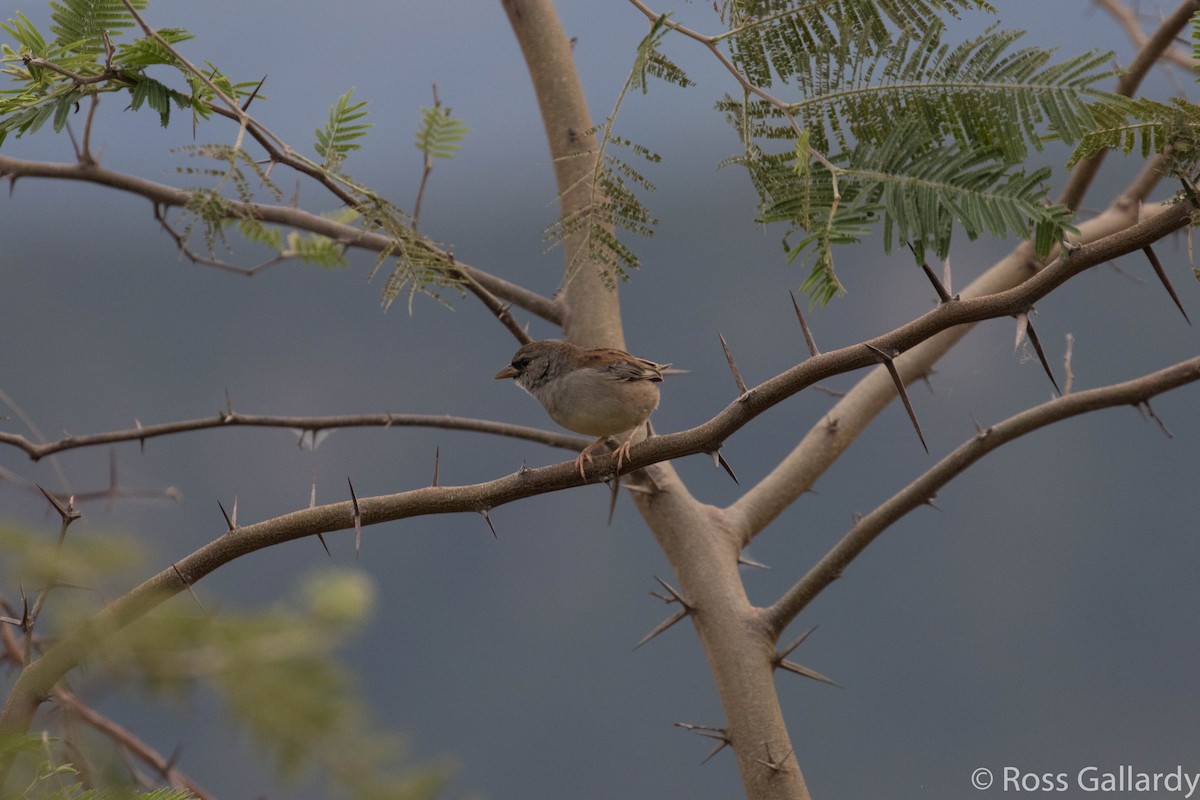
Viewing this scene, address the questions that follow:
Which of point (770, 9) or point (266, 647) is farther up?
point (770, 9)

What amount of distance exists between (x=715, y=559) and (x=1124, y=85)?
6.36 ft

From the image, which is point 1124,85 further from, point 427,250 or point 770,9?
point 427,250

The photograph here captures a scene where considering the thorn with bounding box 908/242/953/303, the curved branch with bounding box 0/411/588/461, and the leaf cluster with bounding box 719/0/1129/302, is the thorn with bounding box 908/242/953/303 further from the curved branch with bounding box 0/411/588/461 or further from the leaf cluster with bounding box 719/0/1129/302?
the curved branch with bounding box 0/411/588/461

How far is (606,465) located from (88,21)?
4.85 ft

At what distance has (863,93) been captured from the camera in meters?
1.77

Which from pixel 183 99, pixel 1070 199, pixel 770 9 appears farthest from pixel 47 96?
pixel 1070 199

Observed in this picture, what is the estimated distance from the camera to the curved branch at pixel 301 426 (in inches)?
121

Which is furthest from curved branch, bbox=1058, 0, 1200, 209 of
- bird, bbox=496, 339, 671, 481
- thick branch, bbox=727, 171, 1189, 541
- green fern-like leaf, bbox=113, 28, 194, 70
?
green fern-like leaf, bbox=113, 28, 194, 70

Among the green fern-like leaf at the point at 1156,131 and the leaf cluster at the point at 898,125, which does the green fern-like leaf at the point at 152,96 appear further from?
the green fern-like leaf at the point at 1156,131

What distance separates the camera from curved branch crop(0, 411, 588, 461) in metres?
3.08

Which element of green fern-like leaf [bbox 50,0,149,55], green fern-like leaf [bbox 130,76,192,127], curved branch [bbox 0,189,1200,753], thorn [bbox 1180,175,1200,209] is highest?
green fern-like leaf [bbox 50,0,149,55]

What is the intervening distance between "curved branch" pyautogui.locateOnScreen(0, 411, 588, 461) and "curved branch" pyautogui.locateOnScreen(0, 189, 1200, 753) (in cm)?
109

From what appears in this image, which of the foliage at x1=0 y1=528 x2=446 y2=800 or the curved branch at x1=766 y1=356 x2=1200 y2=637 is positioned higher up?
the curved branch at x1=766 y1=356 x2=1200 y2=637

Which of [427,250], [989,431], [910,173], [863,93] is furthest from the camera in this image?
[989,431]
